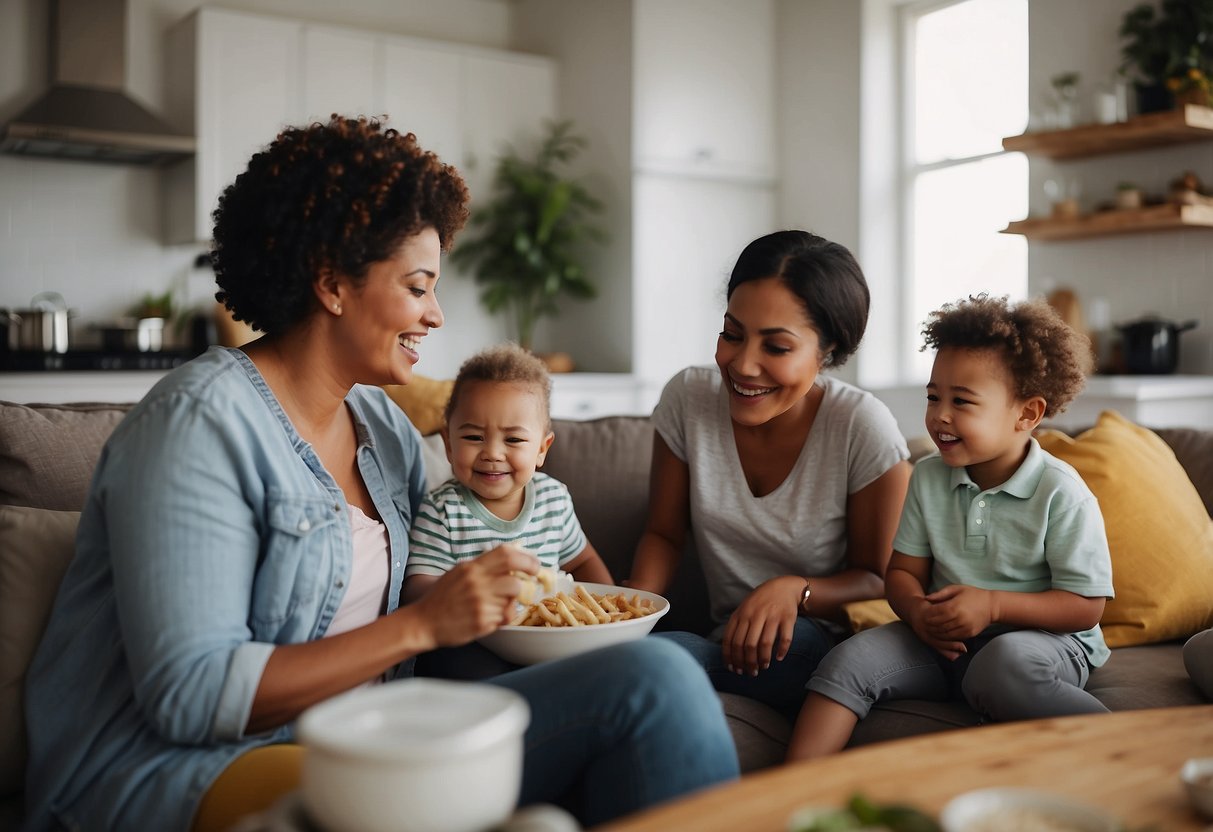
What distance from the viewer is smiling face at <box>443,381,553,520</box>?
187 cm

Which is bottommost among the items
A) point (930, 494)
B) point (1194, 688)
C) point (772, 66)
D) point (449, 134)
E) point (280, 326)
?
point (1194, 688)

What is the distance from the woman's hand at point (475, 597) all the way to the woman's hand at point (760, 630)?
0.62 metres

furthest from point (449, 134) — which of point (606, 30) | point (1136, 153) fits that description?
point (1136, 153)

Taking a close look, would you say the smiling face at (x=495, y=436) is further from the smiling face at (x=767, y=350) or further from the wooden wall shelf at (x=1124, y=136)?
the wooden wall shelf at (x=1124, y=136)

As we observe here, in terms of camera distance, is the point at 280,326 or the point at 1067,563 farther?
the point at 1067,563

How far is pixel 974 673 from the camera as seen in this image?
5.70 ft

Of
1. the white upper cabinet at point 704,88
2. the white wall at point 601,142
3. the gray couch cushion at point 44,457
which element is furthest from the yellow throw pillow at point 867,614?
the white upper cabinet at point 704,88

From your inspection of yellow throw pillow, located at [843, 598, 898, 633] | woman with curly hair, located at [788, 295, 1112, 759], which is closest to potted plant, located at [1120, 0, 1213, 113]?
woman with curly hair, located at [788, 295, 1112, 759]

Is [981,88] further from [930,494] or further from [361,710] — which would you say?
[361,710]

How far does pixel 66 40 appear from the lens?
4.92m

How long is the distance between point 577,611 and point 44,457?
93 centimetres

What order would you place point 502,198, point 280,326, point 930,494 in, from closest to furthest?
point 280,326 < point 930,494 < point 502,198

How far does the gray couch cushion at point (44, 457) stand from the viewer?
182 centimetres

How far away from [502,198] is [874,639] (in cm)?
441
